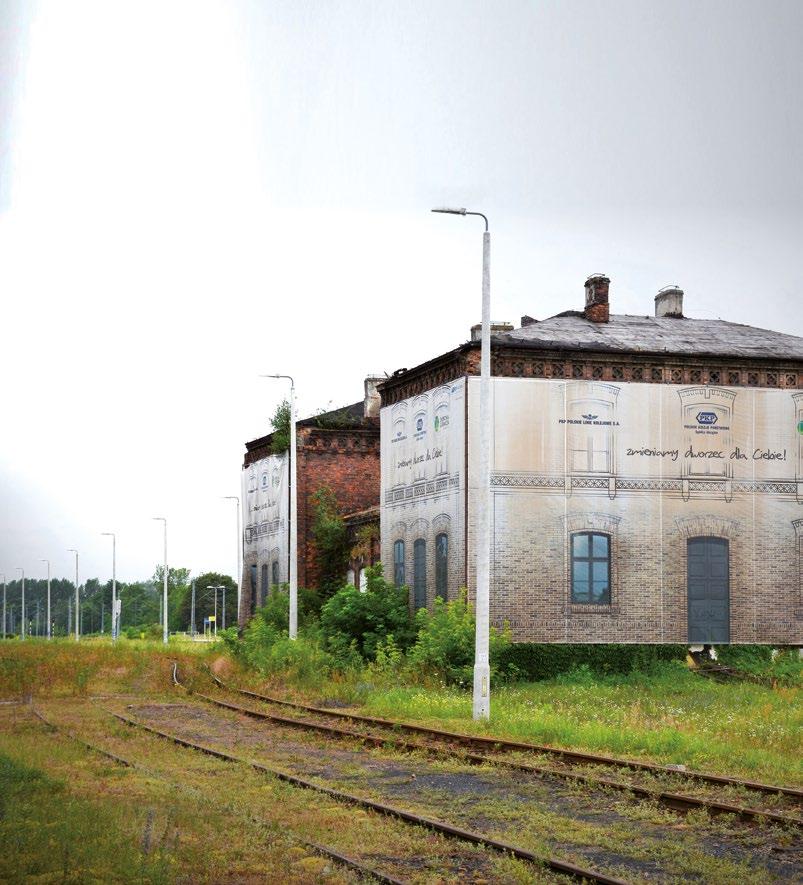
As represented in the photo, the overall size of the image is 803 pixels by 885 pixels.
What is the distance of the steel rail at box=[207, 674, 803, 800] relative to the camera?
13.3 m

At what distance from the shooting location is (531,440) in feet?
105

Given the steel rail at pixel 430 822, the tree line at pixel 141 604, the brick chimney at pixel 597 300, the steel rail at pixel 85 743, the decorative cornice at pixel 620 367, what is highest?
the brick chimney at pixel 597 300

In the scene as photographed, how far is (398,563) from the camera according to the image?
1448 inches

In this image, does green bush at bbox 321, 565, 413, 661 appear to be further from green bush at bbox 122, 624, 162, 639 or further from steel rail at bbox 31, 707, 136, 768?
green bush at bbox 122, 624, 162, 639

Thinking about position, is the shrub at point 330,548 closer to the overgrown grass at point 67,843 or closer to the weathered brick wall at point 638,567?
the weathered brick wall at point 638,567

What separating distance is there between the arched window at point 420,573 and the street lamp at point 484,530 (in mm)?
13031

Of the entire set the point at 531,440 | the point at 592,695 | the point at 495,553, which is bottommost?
the point at 592,695

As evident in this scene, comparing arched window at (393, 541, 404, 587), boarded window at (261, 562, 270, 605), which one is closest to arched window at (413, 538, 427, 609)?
arched window at (393, 541, 404, 587)

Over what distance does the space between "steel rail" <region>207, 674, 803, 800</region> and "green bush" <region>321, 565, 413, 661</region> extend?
877 centimetres

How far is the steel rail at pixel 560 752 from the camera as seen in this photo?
→ 43.6ft

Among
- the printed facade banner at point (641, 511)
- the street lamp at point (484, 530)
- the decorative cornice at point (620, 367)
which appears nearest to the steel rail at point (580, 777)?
the street lamp at point (484, 530)

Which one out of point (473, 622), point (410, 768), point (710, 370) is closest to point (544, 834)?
point (410, 768)

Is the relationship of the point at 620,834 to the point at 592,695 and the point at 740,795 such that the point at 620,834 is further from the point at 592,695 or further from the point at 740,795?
the point at 592,695

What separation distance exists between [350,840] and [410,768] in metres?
5.20
